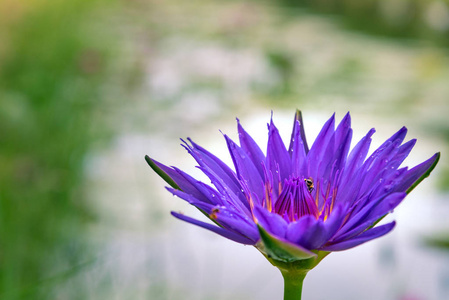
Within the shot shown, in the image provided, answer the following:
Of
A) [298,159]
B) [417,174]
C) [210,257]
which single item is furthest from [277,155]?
[210,257]

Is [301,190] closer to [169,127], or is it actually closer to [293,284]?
[293,284]

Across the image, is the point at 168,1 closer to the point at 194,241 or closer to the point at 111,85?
the point at 111,85

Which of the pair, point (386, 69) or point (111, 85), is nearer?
point (111, 85)

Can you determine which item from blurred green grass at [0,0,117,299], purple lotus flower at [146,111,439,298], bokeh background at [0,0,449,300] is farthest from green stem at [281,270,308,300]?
blurred green grass at [0,0,117,299]

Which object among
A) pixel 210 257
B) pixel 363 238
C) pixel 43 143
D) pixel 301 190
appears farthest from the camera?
pixel 43 143

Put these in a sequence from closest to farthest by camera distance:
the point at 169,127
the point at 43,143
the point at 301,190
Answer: the point at 301,190, the point at 43,143, the point at 169,127

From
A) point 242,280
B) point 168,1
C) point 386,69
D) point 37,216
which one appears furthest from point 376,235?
point 168,1
